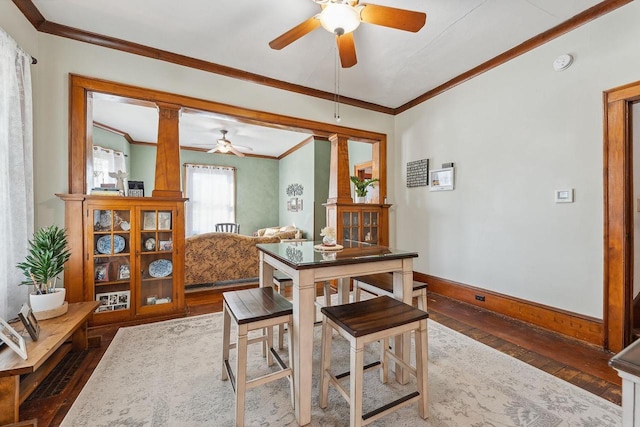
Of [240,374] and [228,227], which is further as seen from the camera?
[228,227]

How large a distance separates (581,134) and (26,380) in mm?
4424

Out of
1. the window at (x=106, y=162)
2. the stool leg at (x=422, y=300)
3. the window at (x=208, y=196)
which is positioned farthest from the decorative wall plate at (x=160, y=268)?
the window at (x=208, y=196)

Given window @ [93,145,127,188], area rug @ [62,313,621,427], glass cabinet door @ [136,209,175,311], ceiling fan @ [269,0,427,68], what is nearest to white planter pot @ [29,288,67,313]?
area rug @ [62,313,621,427]

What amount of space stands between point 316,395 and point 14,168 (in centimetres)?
272

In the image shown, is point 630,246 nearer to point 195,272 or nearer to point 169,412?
point 169,412

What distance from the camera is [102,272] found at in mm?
2645

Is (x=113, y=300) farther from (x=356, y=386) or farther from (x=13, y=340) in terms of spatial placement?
(x=356, y=386)

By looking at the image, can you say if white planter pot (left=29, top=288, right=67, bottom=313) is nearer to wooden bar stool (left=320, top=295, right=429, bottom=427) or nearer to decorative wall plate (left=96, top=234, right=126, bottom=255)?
decorative wall plate (left=96, top=234, right=126, bottom=255)

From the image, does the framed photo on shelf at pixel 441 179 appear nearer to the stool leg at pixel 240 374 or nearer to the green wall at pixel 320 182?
the green wall at pixel 320 182

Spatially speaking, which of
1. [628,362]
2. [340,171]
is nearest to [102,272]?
[340,171]

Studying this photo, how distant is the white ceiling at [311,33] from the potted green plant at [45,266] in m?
1.93

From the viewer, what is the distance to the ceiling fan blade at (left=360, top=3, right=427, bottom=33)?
1795 millimetres

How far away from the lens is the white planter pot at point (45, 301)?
1.84 metres

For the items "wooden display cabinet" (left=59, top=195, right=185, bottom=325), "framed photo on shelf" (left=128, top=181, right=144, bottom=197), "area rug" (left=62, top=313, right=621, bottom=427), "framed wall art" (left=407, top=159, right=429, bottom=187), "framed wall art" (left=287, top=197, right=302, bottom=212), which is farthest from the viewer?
"framed wall art" (left=287, top=197, right=302, bottom=212)
